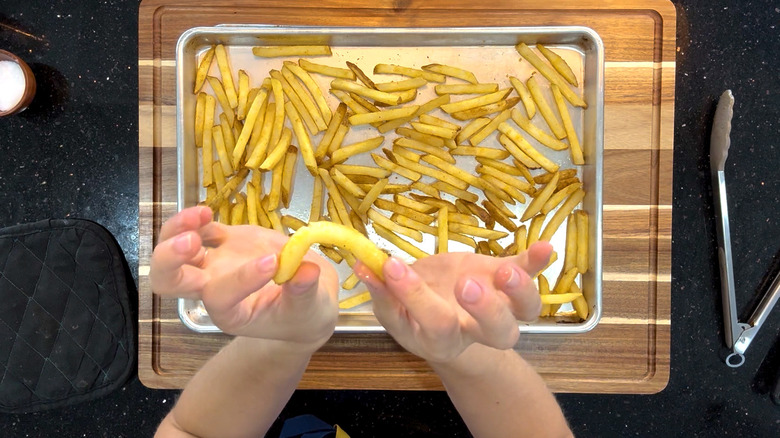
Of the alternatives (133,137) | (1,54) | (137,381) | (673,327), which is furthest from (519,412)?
(1,54)

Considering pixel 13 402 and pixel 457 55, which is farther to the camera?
pixel 13 402

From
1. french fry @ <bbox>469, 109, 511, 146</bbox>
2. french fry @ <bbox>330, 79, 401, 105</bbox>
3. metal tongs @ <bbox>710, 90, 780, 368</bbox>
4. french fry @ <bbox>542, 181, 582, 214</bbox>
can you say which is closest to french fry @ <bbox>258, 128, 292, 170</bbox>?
french fry @ <bbox>330, 79, 401, 105</bbox>

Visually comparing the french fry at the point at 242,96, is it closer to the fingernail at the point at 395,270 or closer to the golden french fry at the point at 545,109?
the golden french fry at the point at 545,109

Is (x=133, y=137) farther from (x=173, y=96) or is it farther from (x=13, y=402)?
(x=13, y=402)

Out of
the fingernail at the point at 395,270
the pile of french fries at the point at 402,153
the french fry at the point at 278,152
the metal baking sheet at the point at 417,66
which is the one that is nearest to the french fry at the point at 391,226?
the pile of french fries at the point at 402,153

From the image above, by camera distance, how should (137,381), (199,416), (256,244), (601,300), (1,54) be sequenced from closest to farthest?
(256,244) → (199,416) → (601,300) → (1,54) → (137,381)

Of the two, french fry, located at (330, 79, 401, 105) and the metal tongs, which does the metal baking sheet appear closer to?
french fry, located at (330, 79, 401, 105)

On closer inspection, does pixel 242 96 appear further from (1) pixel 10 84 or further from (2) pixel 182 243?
(2) pixel 182 243
